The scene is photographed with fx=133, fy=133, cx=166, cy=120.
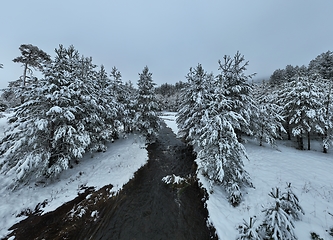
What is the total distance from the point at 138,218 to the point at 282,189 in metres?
7.52

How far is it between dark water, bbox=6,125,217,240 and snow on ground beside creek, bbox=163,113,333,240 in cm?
83

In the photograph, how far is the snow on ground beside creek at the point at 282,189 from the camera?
490cm

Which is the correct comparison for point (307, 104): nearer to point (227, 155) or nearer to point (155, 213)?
point (227, 155)

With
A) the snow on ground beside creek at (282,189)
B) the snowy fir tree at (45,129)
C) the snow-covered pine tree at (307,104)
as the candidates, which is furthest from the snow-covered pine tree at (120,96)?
the snow-covered pine tree at (307,104)

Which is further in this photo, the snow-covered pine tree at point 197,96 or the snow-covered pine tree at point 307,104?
the snow-covered pine tree at point 197,96

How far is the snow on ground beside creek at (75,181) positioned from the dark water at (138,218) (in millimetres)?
615

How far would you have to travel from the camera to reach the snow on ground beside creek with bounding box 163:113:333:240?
16.1 feet

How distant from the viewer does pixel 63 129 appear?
8.23 m

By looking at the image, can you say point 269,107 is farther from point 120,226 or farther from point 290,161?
point 120,226

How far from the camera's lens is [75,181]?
29.9ft

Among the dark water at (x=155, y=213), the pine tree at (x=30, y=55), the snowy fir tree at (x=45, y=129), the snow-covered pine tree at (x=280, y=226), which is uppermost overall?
the pine tree at (x=30, y=55)

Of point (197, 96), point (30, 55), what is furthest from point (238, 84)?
point (30, 55)

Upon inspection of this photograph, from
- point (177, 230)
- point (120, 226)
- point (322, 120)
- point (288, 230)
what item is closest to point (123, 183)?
point (120, 226)

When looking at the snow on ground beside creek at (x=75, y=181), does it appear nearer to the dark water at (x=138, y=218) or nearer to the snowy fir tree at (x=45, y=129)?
the dark water at (x=138, y=218)
